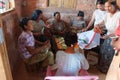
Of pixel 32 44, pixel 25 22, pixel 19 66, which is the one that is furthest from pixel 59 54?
pixel 19 66

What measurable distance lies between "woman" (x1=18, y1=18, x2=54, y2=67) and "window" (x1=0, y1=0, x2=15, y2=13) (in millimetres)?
403

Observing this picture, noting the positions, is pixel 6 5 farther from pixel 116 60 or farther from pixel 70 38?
pixel 116 60

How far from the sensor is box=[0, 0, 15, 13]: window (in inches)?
100

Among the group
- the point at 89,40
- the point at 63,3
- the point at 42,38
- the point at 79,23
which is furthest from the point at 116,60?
the point at 63,3

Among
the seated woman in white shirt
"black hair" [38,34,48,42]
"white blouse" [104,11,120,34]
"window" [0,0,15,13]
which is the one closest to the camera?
the seated woman in white shirt

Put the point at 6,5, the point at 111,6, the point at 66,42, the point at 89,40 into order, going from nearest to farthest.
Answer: the point at 111,6 < the point at 89,40 < the point at 6,5 < the point at 66,42

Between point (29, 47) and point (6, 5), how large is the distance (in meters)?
0.87

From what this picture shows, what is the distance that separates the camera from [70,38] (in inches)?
127

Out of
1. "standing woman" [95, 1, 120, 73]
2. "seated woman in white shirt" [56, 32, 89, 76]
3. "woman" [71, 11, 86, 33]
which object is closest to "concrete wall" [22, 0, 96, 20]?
"woman" [71, 11, 86, 33]

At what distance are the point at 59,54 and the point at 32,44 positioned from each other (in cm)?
57

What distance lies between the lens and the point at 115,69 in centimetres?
114

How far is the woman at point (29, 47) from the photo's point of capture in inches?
94.3

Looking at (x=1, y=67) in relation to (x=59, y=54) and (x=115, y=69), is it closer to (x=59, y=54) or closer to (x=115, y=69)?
(x=115, y=69)

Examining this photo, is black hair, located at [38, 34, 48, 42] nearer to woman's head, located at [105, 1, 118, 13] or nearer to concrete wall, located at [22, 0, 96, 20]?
concrete wall, located at [22, 0, 96, 20]
